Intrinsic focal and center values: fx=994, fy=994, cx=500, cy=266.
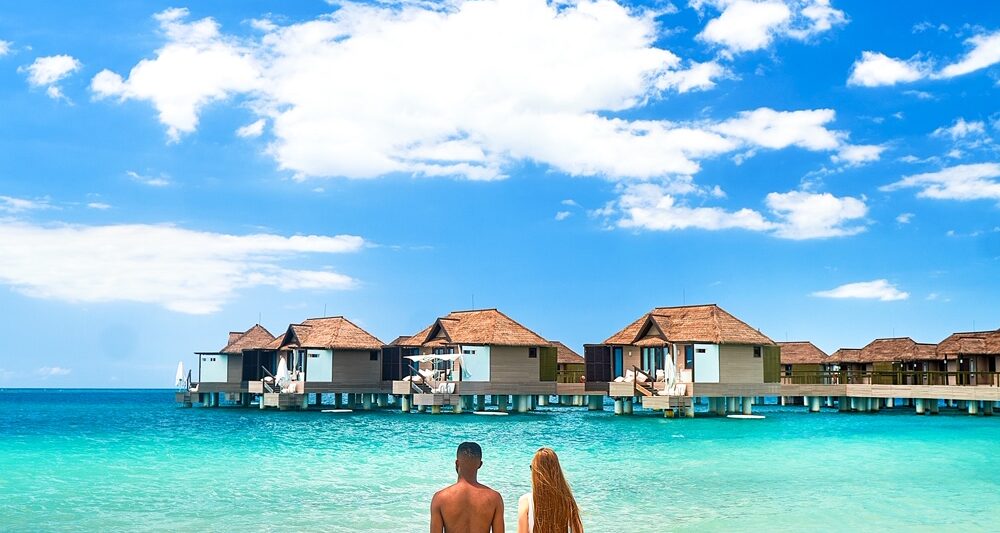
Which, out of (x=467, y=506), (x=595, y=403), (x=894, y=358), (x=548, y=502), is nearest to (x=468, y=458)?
(x=467, y=506)

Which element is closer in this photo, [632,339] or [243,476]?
[243,476]

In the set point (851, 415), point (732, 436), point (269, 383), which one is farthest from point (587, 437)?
point (269, 383)

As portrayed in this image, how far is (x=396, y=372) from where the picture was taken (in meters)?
57.5

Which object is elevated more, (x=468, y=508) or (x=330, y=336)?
(x=330, y=336)

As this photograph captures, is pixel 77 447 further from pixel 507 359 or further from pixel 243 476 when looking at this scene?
pixel 507 359

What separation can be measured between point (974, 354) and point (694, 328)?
14687mm

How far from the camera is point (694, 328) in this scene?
146ft

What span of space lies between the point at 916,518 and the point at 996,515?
139 centimetres

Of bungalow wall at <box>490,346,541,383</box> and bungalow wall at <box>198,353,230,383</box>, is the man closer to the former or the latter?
bungalow wall at <box>490,346,541,383</box>

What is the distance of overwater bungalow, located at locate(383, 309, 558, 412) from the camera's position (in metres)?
48.8

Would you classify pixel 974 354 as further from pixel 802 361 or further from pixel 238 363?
pixel 238 363

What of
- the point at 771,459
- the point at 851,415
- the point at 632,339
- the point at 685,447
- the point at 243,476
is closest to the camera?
the point at 243,476

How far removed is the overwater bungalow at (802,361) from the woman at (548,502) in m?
60.7

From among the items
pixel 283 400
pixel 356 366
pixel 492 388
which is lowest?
pixel 283 400
